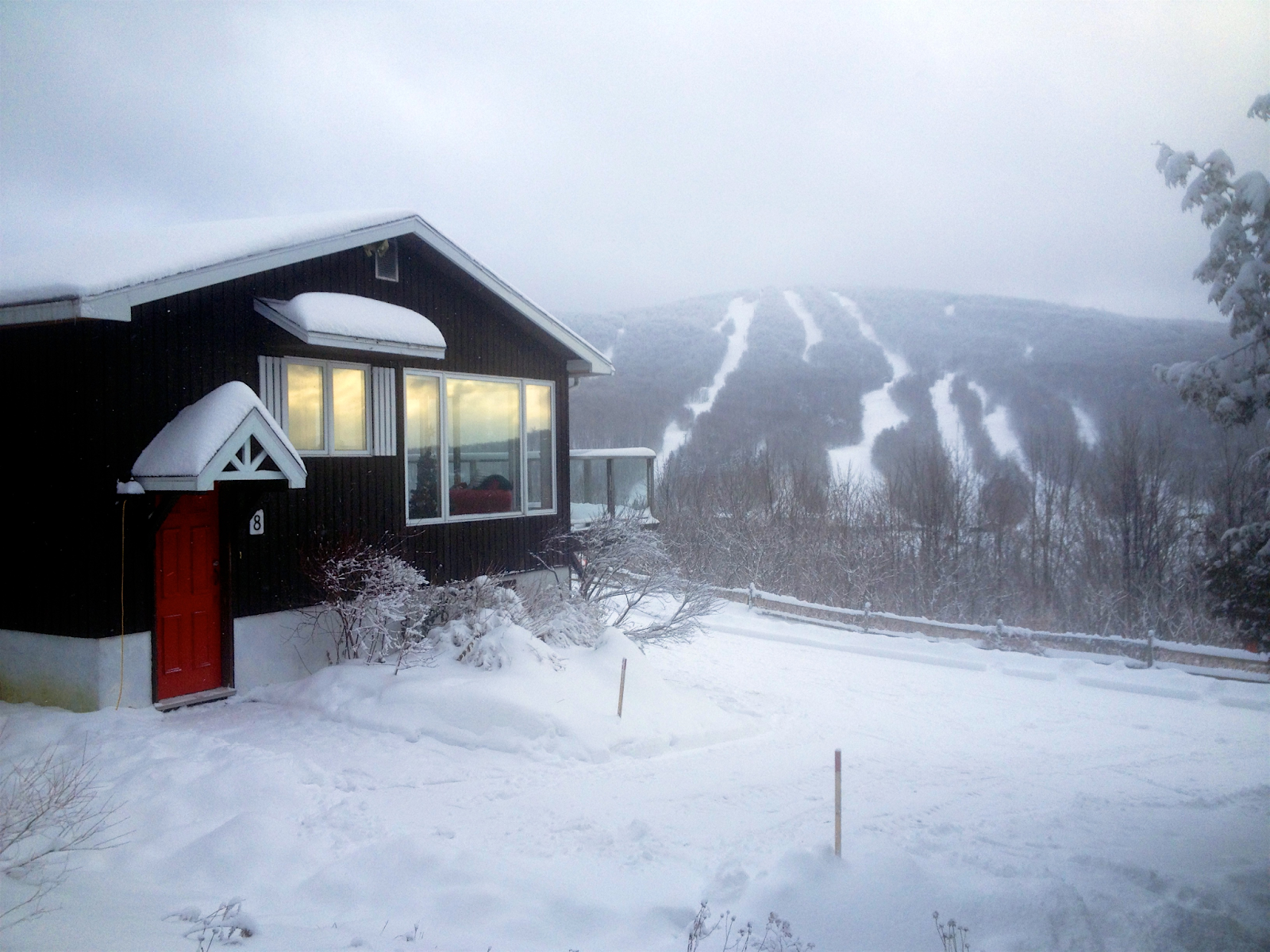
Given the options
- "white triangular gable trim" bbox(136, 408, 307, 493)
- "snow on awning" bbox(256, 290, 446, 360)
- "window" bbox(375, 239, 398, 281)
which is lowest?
"white triangular gable trim" bbox(136, 408, 307, 493)

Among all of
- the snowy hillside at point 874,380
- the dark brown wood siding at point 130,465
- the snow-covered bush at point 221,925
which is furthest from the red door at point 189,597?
the snowy hillside at point 874,380

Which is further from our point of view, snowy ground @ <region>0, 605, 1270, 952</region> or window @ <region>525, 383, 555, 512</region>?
Result: window @ <region>525, 383, 555, 512</region>

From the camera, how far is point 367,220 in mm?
10406

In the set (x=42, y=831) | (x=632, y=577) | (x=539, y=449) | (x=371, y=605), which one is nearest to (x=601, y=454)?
(x=539, y=449)

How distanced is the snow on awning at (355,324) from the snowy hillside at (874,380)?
3355 cm

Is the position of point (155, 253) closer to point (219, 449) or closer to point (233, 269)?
point (233, 269)

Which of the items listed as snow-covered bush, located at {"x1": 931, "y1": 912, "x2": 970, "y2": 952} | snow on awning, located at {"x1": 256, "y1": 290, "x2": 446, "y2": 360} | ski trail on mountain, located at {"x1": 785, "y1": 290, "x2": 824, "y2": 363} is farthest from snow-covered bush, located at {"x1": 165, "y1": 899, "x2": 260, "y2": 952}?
ski trail on mountain, located at {"x1": 785, "y1": 290, "x2": 824, "y2": 363}

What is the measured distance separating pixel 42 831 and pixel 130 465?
4036 millimetres

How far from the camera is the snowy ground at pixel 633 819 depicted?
4.80 metres

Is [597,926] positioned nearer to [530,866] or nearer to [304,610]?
[530,866]

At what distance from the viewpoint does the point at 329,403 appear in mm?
10219

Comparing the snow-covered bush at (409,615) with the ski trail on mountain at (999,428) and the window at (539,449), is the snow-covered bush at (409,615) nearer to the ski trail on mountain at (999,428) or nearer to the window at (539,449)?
the window at (539,449)

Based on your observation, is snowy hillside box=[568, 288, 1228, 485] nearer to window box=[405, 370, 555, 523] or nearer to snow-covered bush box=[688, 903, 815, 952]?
→ window box=[405, 370, 555, 523]

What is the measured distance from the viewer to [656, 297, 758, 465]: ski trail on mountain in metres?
73.1
